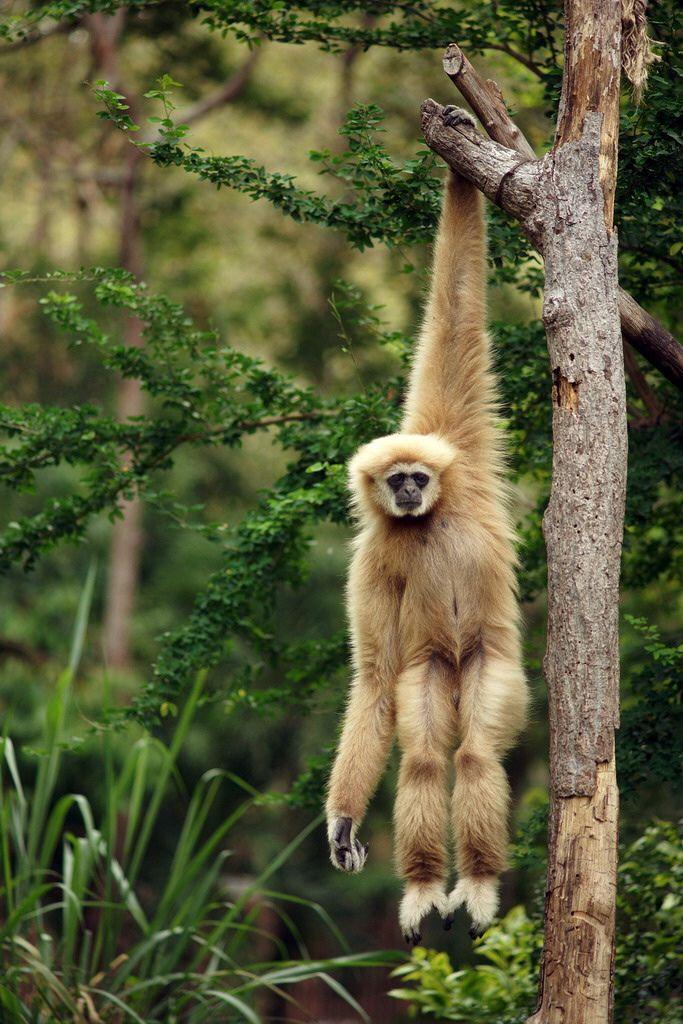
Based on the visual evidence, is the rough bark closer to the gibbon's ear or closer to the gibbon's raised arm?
the gibbon's raised arm

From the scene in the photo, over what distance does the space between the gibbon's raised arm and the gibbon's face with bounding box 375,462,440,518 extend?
271 millimetres

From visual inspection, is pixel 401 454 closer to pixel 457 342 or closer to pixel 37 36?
pixel 457 342

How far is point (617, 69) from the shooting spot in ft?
13.5

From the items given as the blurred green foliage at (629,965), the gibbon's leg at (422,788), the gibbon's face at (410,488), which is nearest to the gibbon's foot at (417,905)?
the gibbon's leg at (422,788)

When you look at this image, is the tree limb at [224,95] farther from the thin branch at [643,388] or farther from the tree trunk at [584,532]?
the tree trunk at [584,532]

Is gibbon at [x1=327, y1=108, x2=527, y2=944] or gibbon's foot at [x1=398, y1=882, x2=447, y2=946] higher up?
gibbon at [x1=327, y1=108, x2=527, y2=944]

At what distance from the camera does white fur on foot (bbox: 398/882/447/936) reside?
4293mm

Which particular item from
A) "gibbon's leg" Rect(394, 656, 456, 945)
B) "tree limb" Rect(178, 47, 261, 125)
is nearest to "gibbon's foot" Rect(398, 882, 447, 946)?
"gibbon's leg" Rect(394, 656, 456, 945)

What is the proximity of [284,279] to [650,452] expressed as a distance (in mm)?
10568

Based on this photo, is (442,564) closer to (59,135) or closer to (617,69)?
Result: (617,69)

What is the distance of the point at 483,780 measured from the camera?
14.3 ft

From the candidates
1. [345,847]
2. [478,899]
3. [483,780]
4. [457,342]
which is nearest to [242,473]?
[457,342]

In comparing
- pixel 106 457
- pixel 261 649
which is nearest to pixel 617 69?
pixel 106 457

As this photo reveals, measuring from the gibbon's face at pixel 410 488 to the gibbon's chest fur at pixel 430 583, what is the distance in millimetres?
121
